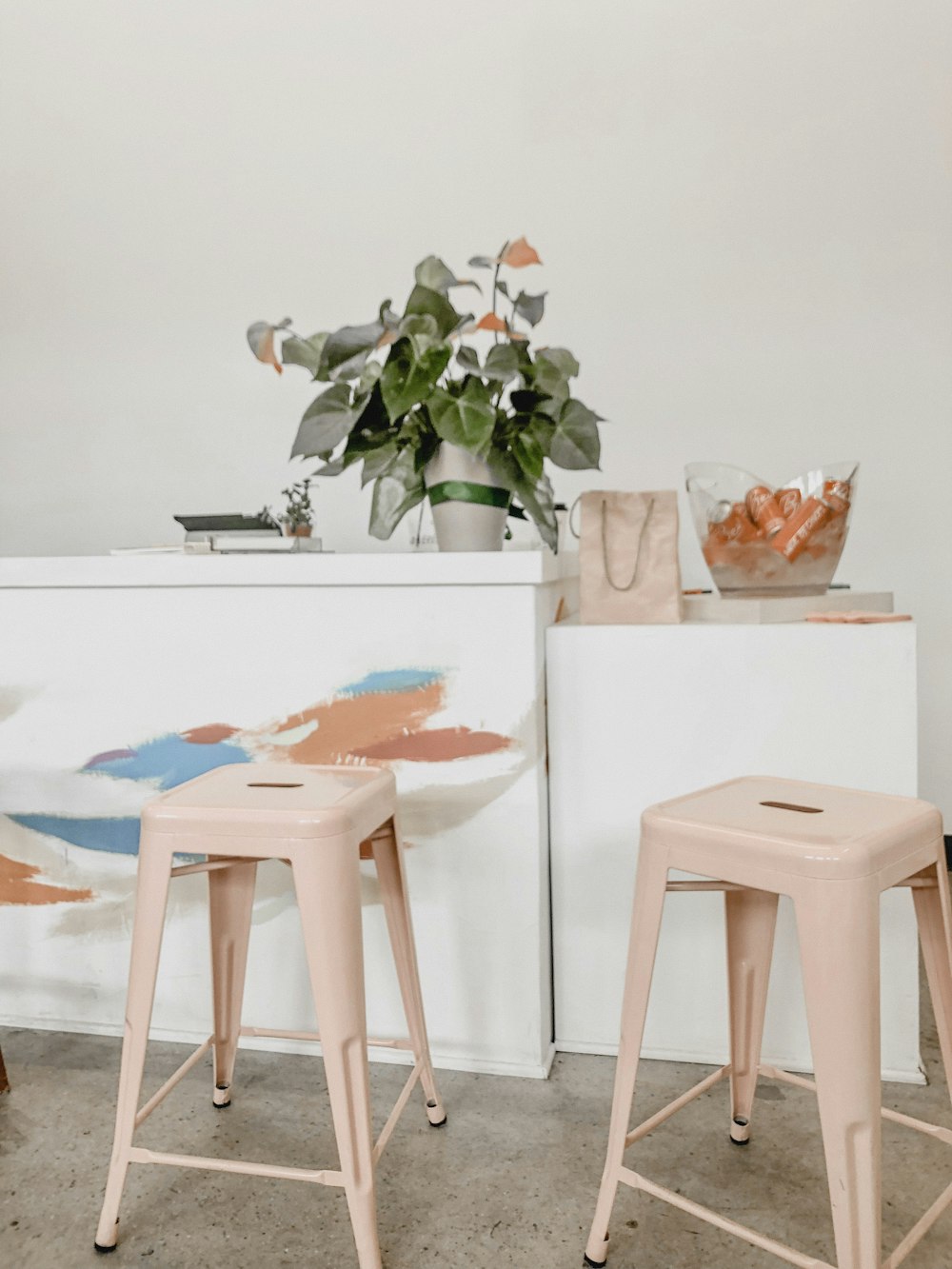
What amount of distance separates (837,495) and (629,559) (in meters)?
0.45

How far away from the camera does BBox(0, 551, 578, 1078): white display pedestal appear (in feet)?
6.06

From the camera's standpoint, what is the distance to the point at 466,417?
1770mm

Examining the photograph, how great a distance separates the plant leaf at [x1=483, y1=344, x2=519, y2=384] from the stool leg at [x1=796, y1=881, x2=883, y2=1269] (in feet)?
3.29

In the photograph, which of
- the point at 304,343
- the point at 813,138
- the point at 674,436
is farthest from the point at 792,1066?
the point at 813,138

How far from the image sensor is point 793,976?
1841 millimetres

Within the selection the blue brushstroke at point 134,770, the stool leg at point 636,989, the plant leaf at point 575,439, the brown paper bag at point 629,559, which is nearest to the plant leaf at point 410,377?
the plant leaf at point 575,439

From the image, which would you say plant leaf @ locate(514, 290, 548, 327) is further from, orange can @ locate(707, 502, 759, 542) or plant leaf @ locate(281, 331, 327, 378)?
orange can @ locate(707, 502, 759, 542)

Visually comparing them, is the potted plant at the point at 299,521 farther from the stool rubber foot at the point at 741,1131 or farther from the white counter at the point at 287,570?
the stool rubber foot at the point at 741,1131

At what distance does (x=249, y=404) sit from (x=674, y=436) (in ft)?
5.06

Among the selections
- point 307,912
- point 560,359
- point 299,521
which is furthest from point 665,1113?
point 299,521

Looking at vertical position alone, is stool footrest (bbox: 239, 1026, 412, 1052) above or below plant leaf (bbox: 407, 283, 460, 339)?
below

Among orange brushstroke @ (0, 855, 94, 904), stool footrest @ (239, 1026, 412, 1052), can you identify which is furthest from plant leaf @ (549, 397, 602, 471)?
orange brushstroke @ (0, 855, 94, 904)

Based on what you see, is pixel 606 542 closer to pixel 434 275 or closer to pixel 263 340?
pixel 434 275

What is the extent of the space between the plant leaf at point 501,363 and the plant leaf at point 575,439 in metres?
0.13
